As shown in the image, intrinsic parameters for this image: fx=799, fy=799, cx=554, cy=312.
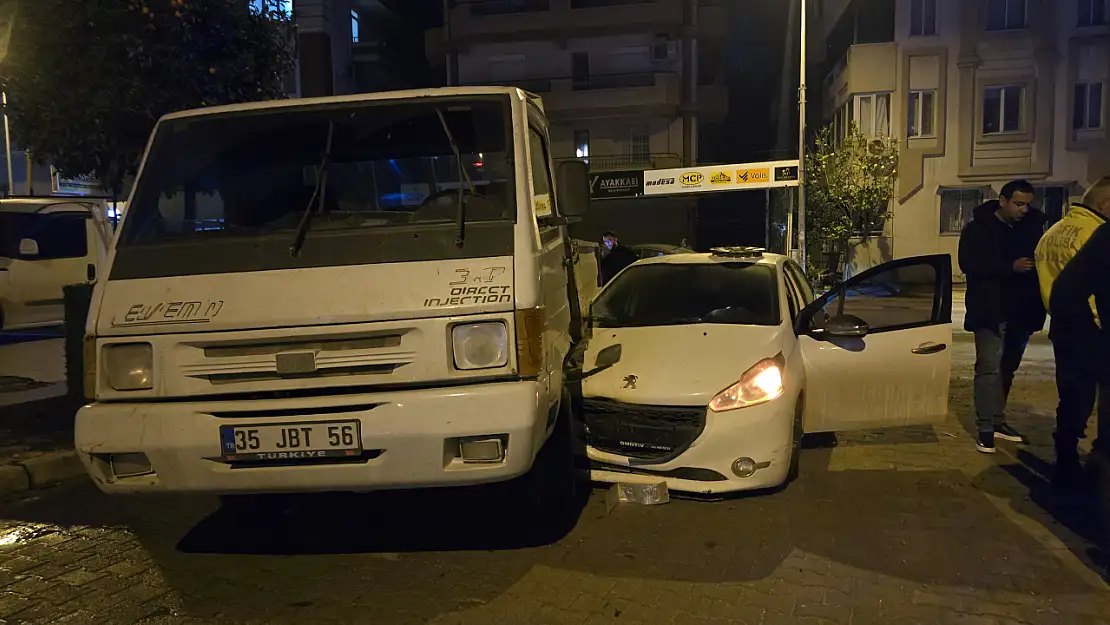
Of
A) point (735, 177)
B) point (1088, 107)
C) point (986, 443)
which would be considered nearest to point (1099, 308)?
point (986, 443)

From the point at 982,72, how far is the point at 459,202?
27.3 m

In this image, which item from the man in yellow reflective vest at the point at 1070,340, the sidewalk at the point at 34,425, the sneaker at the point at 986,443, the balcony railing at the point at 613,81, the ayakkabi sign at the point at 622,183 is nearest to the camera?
the man in yellow reflective vest at the point at 1070,340

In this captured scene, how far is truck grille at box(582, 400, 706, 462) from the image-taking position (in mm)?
4504

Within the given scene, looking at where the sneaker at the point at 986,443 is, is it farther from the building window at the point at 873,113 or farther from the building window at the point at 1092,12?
the building window at the point at 1092,12

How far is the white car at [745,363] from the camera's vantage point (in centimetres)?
451

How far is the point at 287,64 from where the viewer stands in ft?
24.6

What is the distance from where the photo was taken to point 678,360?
15.7ft

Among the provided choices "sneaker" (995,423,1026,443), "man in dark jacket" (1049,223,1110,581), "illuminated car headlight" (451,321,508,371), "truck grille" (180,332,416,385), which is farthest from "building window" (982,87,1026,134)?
"truck grille" (180,332,416,385)

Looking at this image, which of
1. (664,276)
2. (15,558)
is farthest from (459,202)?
(15,558)

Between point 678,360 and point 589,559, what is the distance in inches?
53.6

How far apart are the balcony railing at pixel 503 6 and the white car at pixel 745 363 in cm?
2663

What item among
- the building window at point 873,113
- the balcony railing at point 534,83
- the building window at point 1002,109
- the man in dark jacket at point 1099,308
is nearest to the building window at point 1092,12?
the building window at point 1002,109

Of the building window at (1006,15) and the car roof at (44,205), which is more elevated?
the building window at (1006,15)

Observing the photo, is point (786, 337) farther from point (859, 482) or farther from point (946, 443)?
point (946, 443)
